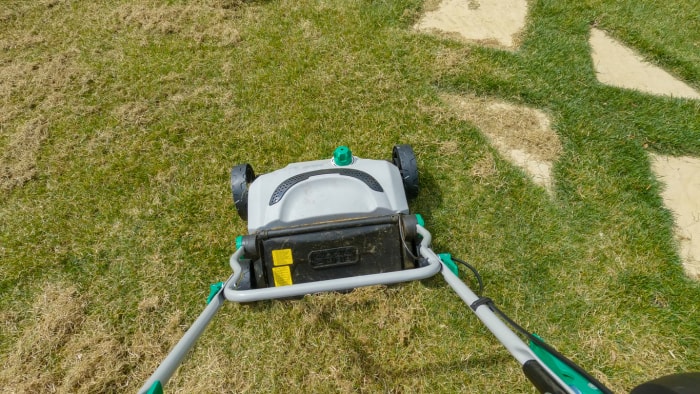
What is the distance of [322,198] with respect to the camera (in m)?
2.24

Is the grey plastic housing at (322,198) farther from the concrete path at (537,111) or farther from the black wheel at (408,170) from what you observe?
the concrete path at (537,111)

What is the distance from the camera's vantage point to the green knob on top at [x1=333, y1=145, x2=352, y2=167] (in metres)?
2.45

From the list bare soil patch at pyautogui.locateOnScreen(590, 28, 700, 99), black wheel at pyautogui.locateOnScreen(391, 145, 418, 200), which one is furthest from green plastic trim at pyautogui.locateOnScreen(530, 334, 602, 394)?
bare soil patch at pyautogui.locateOnScreen(590, 28, 700, 99)

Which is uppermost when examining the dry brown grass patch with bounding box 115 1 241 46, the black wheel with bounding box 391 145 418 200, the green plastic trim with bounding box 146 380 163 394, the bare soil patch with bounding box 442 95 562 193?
the dry brown grass patch with bounding box 115 1 241 46

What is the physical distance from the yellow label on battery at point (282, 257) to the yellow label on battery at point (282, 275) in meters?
0.03

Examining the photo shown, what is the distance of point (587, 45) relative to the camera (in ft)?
12.8

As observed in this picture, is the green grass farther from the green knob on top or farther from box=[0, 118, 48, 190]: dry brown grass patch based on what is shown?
the green knob on top

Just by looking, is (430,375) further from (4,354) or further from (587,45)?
(587,45)

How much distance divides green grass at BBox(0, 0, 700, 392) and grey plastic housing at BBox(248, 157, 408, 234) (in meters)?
0.69

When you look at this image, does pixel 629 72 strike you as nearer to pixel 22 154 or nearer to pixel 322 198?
pixel 322 198

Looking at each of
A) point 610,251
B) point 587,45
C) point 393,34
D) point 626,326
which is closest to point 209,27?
point 393,34

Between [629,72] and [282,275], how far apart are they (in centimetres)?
364

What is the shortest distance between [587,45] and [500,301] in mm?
2813

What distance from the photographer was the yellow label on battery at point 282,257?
2129mm
